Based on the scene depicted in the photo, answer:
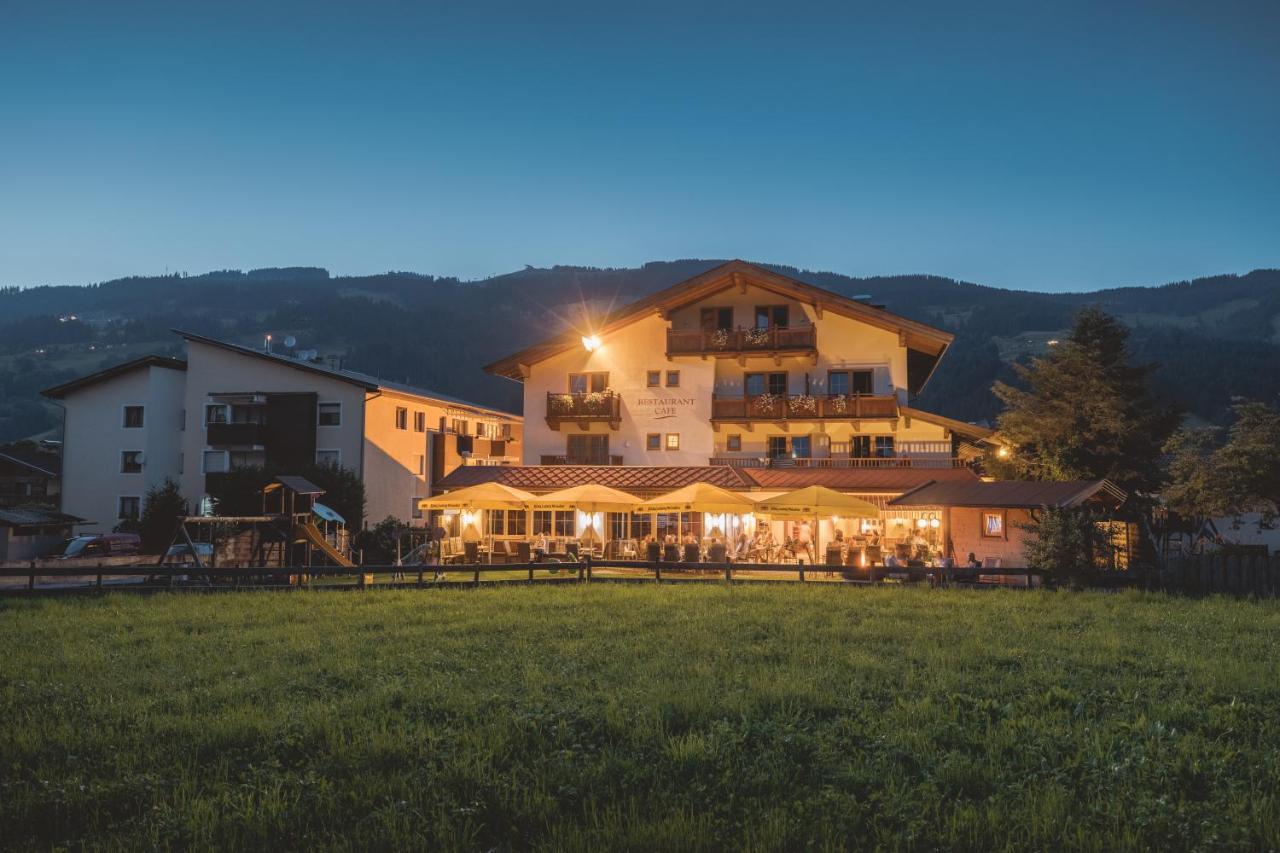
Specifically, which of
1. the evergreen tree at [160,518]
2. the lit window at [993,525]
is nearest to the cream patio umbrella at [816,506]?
the lit window at [993,525]

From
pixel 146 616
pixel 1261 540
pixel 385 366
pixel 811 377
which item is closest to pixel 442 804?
pixel 146 616

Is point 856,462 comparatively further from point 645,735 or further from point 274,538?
point 645,735

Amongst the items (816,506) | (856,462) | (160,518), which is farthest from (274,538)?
(856,462)

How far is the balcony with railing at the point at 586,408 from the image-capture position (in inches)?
1570

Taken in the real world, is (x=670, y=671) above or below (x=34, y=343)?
below

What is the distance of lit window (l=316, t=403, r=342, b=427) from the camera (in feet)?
150

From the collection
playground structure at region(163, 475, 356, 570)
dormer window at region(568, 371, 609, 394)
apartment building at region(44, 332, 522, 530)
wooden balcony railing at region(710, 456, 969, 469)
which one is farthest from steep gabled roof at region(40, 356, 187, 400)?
wooden balcony railing at region(710, 456, 969, 469)

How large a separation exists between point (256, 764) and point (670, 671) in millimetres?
5315

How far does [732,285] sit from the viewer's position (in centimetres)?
4053

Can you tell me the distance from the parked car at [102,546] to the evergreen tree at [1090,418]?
3838 centimetres

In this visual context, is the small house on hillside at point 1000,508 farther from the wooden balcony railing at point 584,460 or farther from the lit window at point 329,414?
the lit window at point 329,414

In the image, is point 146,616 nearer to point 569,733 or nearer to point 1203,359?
point 569,733

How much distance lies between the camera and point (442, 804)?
6.89m

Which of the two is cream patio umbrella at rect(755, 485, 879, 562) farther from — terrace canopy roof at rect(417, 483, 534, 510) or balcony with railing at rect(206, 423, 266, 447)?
balcony with railing at rect(206, 423, 266, 447)
